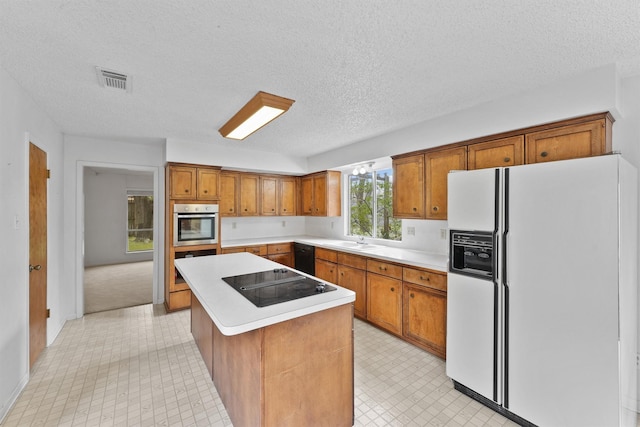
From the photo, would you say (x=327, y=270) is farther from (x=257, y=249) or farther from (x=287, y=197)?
(x=287, y=197)

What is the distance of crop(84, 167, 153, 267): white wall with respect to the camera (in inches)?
278

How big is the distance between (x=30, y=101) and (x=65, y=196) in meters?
1.72

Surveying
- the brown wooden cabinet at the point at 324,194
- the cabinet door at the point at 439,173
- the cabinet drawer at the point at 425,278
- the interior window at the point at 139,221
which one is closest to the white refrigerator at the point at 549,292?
the cabinet drawer at the point at 425,278

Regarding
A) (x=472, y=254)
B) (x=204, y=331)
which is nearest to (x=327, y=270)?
(x=204, y=331)

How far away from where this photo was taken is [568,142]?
6.92 feet

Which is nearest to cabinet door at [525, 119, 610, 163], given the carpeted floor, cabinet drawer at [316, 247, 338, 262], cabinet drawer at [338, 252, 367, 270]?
cabinet drawer at [338, 252, 367, 270]

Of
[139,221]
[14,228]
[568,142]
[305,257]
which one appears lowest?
[305,257]

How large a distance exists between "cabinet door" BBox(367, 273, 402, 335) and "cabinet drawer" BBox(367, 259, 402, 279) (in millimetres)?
50

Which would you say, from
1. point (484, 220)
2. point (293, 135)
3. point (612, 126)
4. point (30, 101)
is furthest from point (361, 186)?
point (30, 101)

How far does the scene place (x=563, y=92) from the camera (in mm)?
2105

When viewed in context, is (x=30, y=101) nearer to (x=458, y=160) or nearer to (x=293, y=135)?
(x=293, y=135)

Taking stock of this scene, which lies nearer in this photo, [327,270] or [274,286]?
[274,286]

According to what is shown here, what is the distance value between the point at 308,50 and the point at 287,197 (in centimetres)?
384

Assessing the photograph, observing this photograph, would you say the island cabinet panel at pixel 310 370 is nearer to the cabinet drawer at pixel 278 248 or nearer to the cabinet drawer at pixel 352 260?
the cabinet drawer at pixel 352 260
